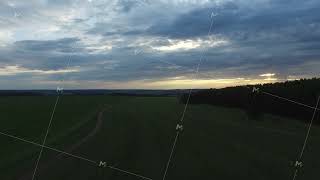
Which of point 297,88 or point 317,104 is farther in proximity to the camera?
point 297,88

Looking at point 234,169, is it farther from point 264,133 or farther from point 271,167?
point 264,133

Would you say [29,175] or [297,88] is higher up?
[297,88]

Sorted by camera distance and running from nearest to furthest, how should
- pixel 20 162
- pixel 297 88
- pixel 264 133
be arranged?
1. pixel 20 162
2. pixel 264 133
3. pixel 297 88

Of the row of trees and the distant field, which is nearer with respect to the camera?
the distant field

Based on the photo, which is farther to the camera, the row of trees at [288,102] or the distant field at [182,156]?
the row of trees at [288,102]

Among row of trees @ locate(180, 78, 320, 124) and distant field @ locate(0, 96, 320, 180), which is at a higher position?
row of trees @ locate(180, 78, 320, 124)

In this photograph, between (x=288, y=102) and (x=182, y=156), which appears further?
(x=288, y=102)

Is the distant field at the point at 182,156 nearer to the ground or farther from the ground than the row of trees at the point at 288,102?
nearer to the ground

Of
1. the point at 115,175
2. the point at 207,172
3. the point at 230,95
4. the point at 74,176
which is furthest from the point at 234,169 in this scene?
the point at 230,95

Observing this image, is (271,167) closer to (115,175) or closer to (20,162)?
(115,175)

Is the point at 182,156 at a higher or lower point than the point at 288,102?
lower

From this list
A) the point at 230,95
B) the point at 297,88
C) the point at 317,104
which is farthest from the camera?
the point at 230,95
